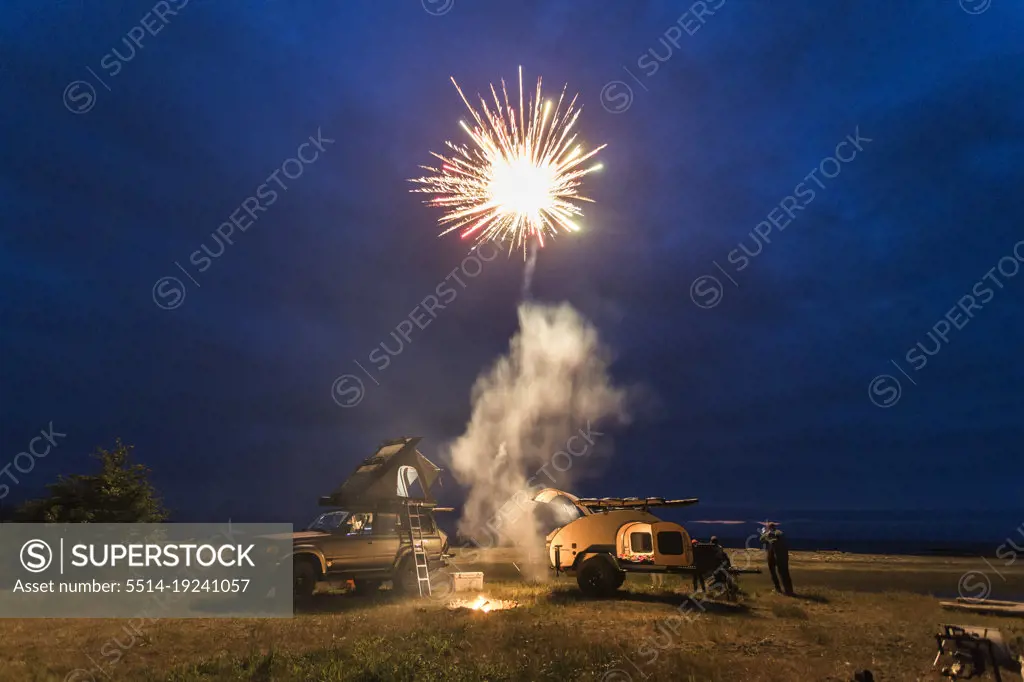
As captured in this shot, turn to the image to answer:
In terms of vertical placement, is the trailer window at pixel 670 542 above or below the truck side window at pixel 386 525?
below

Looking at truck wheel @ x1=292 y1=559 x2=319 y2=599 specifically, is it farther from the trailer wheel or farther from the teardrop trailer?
the trailer wheel

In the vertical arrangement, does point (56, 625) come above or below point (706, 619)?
above

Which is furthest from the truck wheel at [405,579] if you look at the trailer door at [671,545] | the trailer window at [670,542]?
the trailer window at [670,542]

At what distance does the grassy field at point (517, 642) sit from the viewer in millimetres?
10039

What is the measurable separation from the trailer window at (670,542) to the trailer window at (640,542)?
0.91ft

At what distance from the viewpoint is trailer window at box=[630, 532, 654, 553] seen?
55.4 feet

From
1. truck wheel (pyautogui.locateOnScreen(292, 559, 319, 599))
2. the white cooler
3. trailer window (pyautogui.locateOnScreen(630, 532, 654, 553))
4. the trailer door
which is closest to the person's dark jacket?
the trailer door

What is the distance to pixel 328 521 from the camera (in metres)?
17.4

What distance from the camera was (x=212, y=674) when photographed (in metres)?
9.85

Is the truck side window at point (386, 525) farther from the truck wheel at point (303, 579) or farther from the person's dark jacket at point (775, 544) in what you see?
the person's dark jacket at point (775, 544)

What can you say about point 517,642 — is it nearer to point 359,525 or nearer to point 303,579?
point 303,579

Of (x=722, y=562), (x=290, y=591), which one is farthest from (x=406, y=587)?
(x=722, y=562)

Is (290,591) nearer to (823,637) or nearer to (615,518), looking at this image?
(615,518)

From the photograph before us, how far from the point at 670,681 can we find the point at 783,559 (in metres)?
9.88
